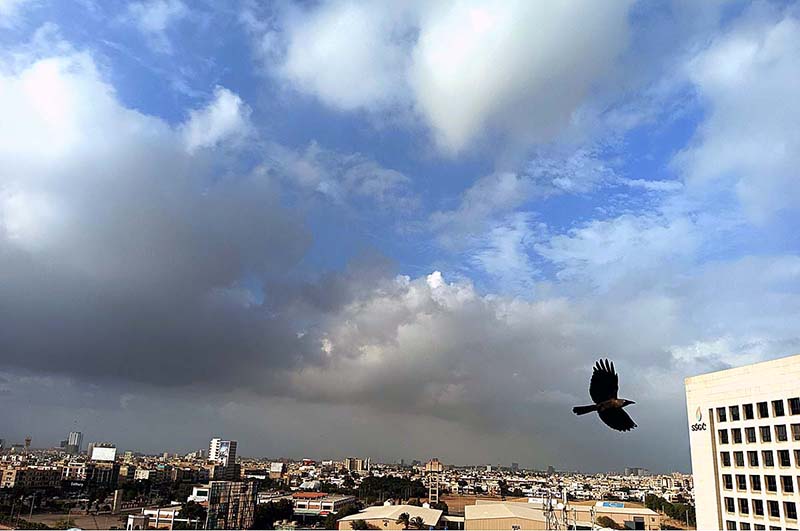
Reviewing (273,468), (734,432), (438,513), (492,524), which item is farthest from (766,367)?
(273,468)

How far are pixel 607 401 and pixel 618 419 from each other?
118mm

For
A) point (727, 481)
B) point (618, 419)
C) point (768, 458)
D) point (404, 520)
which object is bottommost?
point (404, 520)

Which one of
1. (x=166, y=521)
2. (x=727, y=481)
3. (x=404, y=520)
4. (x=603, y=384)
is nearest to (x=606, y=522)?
(x=404, y=520)

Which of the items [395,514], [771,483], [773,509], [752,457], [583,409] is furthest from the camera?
[395,514]

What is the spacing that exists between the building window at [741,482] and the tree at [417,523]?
1667 centimetres

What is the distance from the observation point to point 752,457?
55.3 feet

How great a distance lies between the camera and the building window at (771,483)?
52.4 ft

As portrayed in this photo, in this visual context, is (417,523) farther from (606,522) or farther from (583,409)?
(583,409)

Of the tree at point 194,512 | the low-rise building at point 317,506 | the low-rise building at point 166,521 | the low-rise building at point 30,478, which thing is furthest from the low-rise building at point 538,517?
the low-rise building at point 30,478

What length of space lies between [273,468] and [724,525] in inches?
3556

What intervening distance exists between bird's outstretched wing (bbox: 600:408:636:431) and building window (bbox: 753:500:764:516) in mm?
16436

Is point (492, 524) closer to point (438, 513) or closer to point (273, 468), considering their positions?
point (438, 513)

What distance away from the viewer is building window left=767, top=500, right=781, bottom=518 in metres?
15.7

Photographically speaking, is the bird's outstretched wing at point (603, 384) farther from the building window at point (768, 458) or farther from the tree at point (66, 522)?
the tree at point (66, 522)
